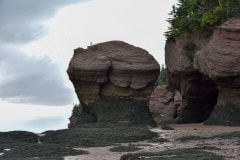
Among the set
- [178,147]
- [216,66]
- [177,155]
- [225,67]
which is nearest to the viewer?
[177,155]

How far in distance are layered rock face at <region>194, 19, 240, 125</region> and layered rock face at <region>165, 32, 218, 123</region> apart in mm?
4422

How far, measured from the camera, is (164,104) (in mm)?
67375

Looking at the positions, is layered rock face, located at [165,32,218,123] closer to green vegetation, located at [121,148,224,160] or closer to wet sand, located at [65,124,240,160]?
wet sand, located at [65,124,240,160]

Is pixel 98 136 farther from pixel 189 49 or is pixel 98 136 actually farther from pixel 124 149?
pixel 189 49

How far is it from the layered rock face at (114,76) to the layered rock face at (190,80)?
365cm

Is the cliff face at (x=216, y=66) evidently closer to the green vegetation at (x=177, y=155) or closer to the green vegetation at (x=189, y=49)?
the green vegetation at (x=189, y=49)

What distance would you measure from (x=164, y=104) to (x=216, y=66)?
2944 centimetres

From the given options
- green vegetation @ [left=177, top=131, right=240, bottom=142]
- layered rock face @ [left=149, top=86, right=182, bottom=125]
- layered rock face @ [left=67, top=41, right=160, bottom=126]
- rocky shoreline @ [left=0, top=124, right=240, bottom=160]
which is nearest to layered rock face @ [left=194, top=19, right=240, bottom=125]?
layered rock face @ [left=67, top=41, right=160, bottom=126]

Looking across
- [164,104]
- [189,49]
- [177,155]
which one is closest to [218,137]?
[177,155]

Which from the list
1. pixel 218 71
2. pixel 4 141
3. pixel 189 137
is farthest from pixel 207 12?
pixel 4 141

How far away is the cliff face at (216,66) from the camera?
123ft

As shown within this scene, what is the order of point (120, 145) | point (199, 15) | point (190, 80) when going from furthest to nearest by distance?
1. point (190, 80)
2. point (199, 15)
3. point (120, 145)

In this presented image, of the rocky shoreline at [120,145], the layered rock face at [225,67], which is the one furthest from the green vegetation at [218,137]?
the layered rock face at [225,67]

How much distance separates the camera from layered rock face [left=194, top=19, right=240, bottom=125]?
37.2m
